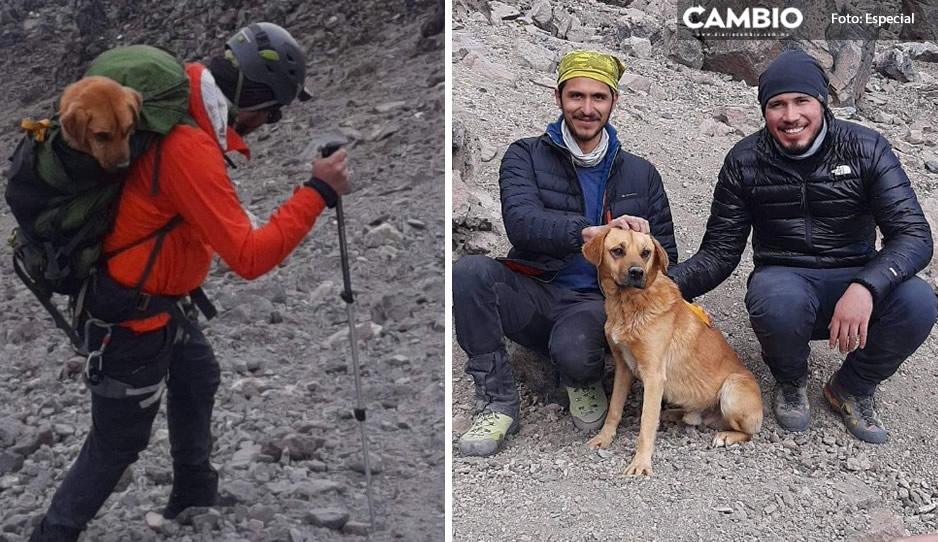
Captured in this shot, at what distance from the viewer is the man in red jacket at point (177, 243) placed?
2.67 meters

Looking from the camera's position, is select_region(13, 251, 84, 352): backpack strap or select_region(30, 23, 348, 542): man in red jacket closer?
select_region(30, 23, 348, 542): man in red jacket

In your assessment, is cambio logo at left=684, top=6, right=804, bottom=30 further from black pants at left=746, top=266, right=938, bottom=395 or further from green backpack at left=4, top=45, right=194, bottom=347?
green backpack at left=4, top=45, right=194, bottom=347

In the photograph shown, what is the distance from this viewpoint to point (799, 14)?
409 inches

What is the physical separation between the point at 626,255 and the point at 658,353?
48 cm

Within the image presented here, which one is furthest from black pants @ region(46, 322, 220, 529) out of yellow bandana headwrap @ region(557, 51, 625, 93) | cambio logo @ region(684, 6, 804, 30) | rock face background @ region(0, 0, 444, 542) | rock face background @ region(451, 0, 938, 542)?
cambio logo @ region(684, 6, 804, 30)

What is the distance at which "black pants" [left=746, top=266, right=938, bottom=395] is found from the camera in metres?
3.84

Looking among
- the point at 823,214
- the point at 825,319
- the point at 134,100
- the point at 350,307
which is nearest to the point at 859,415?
the point at 825,319

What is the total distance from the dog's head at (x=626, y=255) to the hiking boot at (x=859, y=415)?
107 cm

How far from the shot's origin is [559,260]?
4.20 m

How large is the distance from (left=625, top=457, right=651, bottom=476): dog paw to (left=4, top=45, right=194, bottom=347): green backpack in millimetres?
2060

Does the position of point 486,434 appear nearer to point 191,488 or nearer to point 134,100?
point 191,488

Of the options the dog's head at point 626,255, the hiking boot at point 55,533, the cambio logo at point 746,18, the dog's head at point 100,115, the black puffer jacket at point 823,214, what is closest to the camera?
the dog's head at point 100,115

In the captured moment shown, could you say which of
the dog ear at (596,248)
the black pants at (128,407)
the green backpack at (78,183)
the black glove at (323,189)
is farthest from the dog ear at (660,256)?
the green backpack at (78,183)

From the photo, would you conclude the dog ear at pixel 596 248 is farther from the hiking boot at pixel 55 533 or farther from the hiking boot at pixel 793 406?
the hiking boot at pixel 55 533
